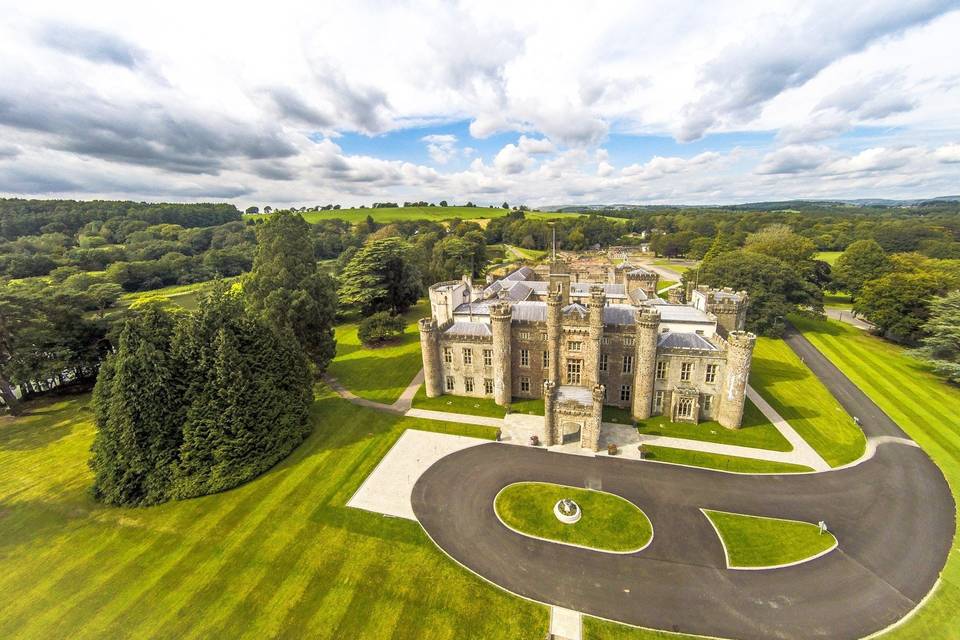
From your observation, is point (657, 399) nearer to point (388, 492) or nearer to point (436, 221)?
point (388, 492)

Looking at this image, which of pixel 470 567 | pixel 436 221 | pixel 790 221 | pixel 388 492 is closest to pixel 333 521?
pixel 388 492

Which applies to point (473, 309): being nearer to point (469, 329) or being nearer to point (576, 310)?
point (469, 329)

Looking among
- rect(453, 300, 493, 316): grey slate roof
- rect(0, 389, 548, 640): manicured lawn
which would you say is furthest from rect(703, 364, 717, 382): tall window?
rect(0, 389, 548, 640): manicured lawn

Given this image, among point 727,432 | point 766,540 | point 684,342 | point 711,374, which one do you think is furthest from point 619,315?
point 766,540

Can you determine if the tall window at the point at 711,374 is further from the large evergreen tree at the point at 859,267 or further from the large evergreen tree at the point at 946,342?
the large evergreen tree at the point at 859,267

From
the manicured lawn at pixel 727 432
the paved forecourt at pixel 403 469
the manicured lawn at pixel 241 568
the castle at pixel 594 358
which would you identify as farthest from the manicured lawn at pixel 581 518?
the manicured lawn at pixel 727 432

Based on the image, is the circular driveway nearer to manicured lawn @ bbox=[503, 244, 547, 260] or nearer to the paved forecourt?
the paved forecourt
